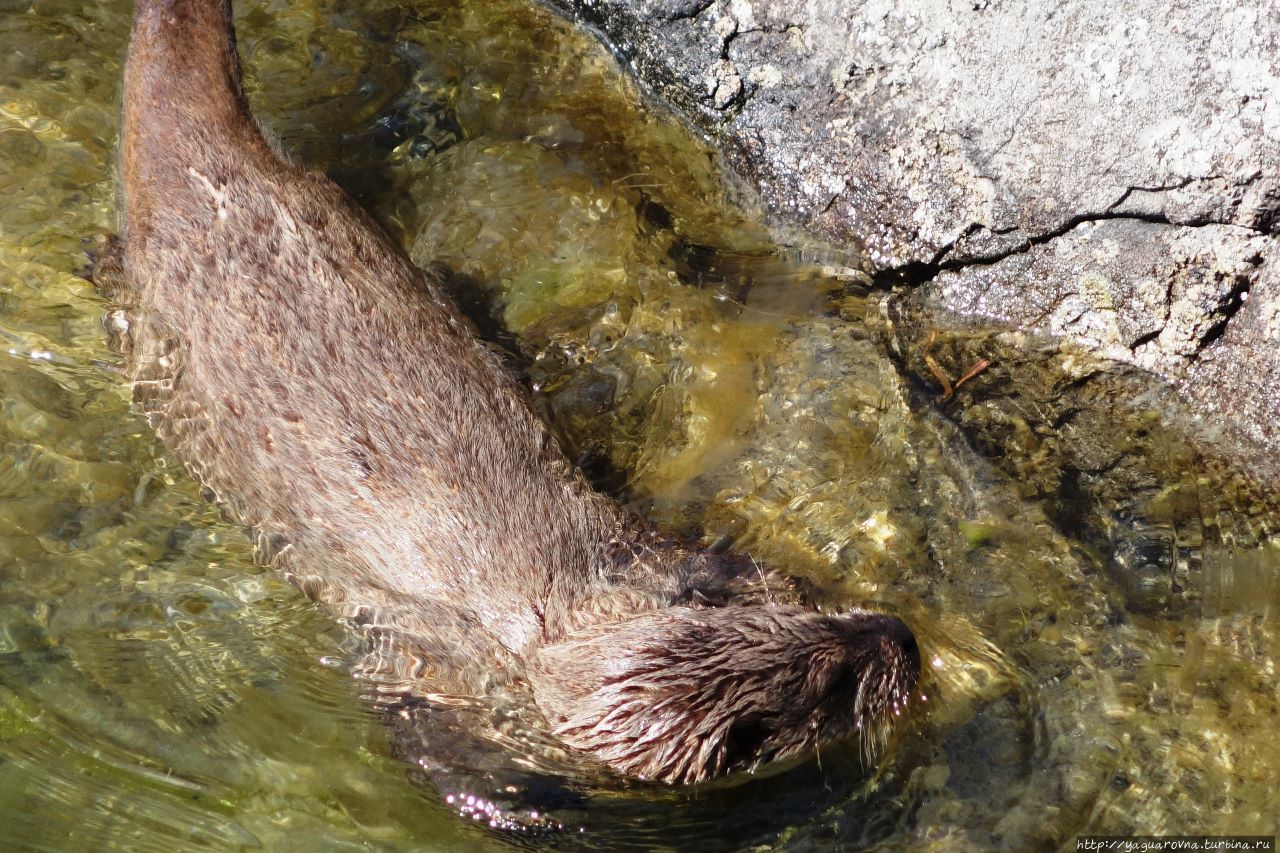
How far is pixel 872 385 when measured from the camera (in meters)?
3.64

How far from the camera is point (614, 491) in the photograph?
3633 millimetres

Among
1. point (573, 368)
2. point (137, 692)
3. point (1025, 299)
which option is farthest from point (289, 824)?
point (1025, 299)

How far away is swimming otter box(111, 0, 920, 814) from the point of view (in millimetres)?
2854

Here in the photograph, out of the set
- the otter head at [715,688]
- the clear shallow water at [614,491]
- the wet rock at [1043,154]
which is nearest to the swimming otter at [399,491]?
the otter head at [715,688]

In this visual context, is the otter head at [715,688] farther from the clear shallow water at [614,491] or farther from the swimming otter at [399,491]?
the clear shallow water at [614,491]

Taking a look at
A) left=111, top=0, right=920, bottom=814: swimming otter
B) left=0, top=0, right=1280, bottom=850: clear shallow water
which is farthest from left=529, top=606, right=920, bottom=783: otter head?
left=0, top=0, right=1280, bottom=850: clear shallow water

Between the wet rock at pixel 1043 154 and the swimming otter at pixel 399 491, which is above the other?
the wet rock at pixel 1043 154

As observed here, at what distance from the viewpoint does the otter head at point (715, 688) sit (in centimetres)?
282

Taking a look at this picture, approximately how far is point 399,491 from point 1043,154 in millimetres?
2101

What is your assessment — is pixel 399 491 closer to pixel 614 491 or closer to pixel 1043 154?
pixel 614 491

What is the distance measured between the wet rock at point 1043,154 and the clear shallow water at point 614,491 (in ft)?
0.58

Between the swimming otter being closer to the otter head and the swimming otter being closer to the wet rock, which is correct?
the otter head

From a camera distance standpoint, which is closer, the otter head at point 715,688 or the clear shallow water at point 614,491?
the otter head at point 715,688

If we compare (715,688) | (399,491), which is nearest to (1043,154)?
(715,688)
